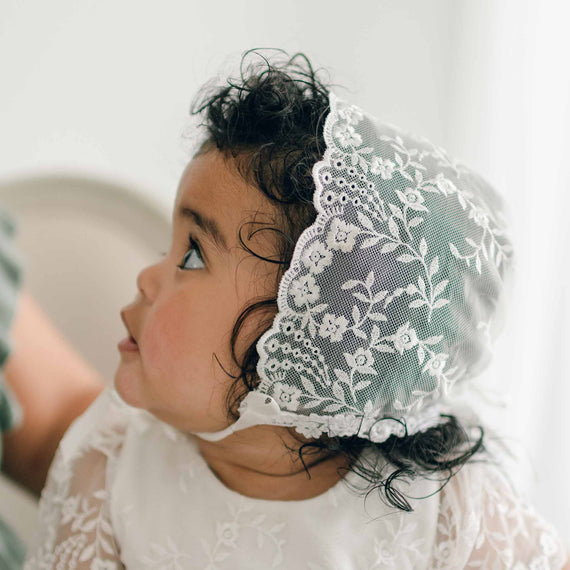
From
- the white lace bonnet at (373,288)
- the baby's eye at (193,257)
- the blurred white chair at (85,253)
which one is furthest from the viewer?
the blurred white chair at (85,253)

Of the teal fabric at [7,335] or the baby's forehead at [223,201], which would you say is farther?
the teal fabric at [7,335]

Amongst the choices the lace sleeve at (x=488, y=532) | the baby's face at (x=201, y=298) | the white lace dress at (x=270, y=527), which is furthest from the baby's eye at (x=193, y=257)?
the lace sleeve at (x=488, y=532)

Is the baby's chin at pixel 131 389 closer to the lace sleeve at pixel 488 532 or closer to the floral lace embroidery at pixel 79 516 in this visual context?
the floral lace embroidery at pixel 79 516

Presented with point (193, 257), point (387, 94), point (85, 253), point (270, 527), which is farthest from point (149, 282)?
point (387, 94)

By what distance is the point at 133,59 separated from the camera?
4.21 feet

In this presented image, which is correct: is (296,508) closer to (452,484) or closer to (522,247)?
(452,484)

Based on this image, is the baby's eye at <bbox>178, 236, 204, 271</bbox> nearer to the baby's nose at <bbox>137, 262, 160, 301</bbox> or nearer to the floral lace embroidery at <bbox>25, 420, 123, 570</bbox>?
the baby's nose at <bbox>137, 262, 160, 301</bbox>

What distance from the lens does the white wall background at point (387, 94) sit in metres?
1.20

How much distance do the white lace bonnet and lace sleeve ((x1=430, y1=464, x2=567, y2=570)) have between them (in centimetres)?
17

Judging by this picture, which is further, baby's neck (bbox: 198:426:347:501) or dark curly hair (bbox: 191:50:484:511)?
baby's neck (bbox: 198:426:347:501)

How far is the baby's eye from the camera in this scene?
764 mm

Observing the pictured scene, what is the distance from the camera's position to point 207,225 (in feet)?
2.44

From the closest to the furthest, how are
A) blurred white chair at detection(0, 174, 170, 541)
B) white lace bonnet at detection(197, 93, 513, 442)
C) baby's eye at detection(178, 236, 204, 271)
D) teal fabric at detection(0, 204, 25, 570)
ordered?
white lace bonnet at detection(197, 93, 513, 442) < baby's eye at detection(178, 236, 204, 271) < teal fabric at detection(0, 204, 25, 570) < blurred white chair at detection(0, 174, 170, 541)

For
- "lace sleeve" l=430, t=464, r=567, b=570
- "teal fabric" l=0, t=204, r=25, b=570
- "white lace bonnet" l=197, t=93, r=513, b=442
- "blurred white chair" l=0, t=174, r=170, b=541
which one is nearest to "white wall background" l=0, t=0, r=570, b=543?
"blurred white chair" l=0, t=174, r=170, b=541
